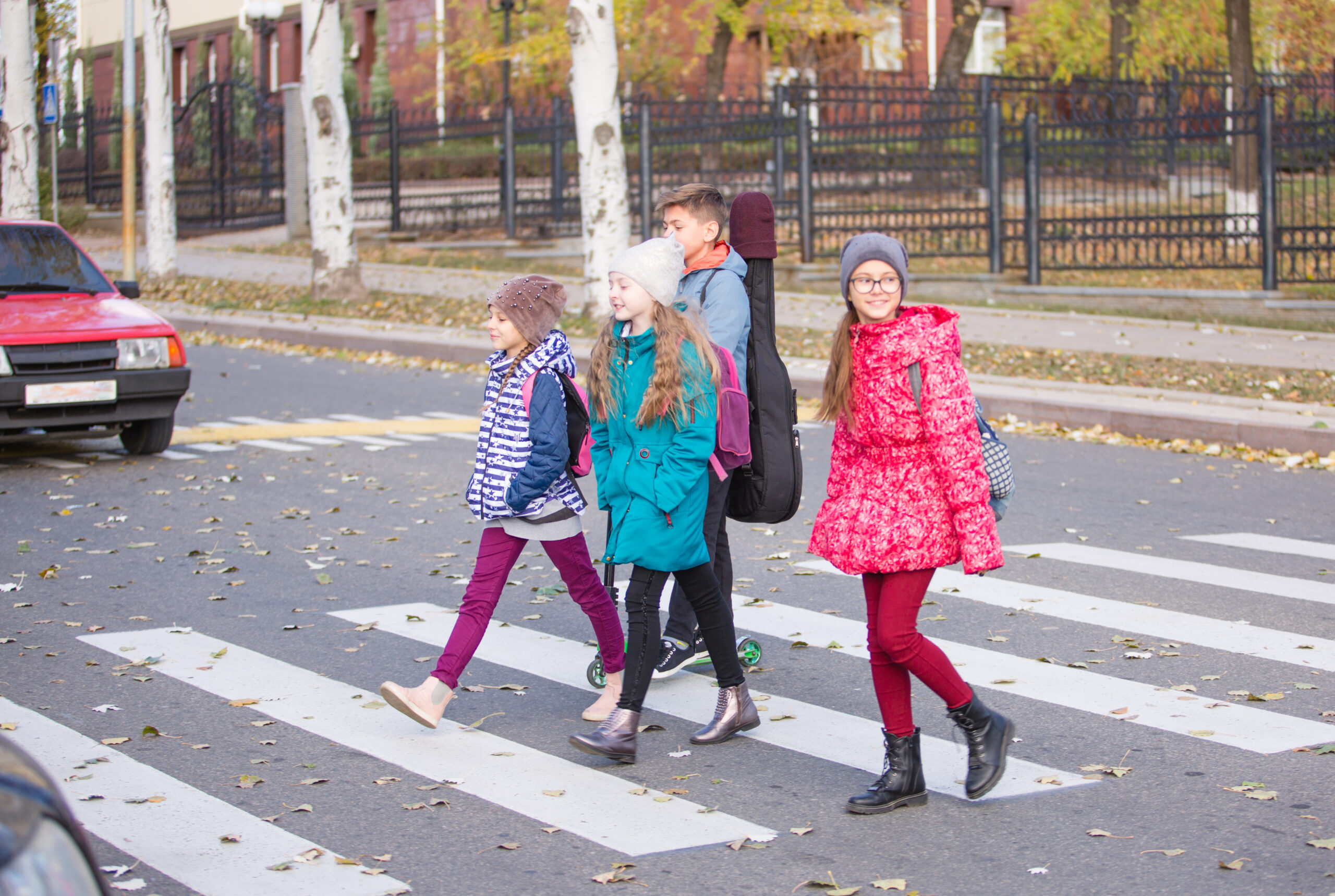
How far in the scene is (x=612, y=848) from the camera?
4.16 m

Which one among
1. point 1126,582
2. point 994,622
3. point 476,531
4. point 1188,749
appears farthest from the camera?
point 476,531

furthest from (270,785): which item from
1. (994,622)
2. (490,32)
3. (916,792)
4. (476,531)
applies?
(490,32)

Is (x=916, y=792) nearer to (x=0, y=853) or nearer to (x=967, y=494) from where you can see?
(x=967, y=494)

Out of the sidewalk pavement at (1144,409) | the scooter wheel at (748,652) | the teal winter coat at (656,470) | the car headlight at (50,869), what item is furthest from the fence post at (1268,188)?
the car headlight at (50,869)

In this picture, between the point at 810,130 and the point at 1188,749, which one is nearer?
the point at 1188,749

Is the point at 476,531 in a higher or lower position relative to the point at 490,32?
lower

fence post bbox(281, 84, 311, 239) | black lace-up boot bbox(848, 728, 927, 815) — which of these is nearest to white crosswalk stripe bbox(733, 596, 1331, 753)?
black lace-up boot bbox(848, 728, 927, 815)

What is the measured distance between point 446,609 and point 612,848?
2930 mm

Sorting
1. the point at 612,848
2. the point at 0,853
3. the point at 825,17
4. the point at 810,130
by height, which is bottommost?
the point at 612,848

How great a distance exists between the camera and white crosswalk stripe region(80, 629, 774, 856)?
4.32 m

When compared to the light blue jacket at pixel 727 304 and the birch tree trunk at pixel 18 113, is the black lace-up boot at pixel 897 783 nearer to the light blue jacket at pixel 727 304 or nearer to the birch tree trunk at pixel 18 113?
the light blue jacket at pixel 727 304

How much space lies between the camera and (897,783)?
4453 mm

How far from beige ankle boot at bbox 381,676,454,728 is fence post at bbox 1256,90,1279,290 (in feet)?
50.5

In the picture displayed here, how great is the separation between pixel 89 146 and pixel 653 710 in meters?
38.0
